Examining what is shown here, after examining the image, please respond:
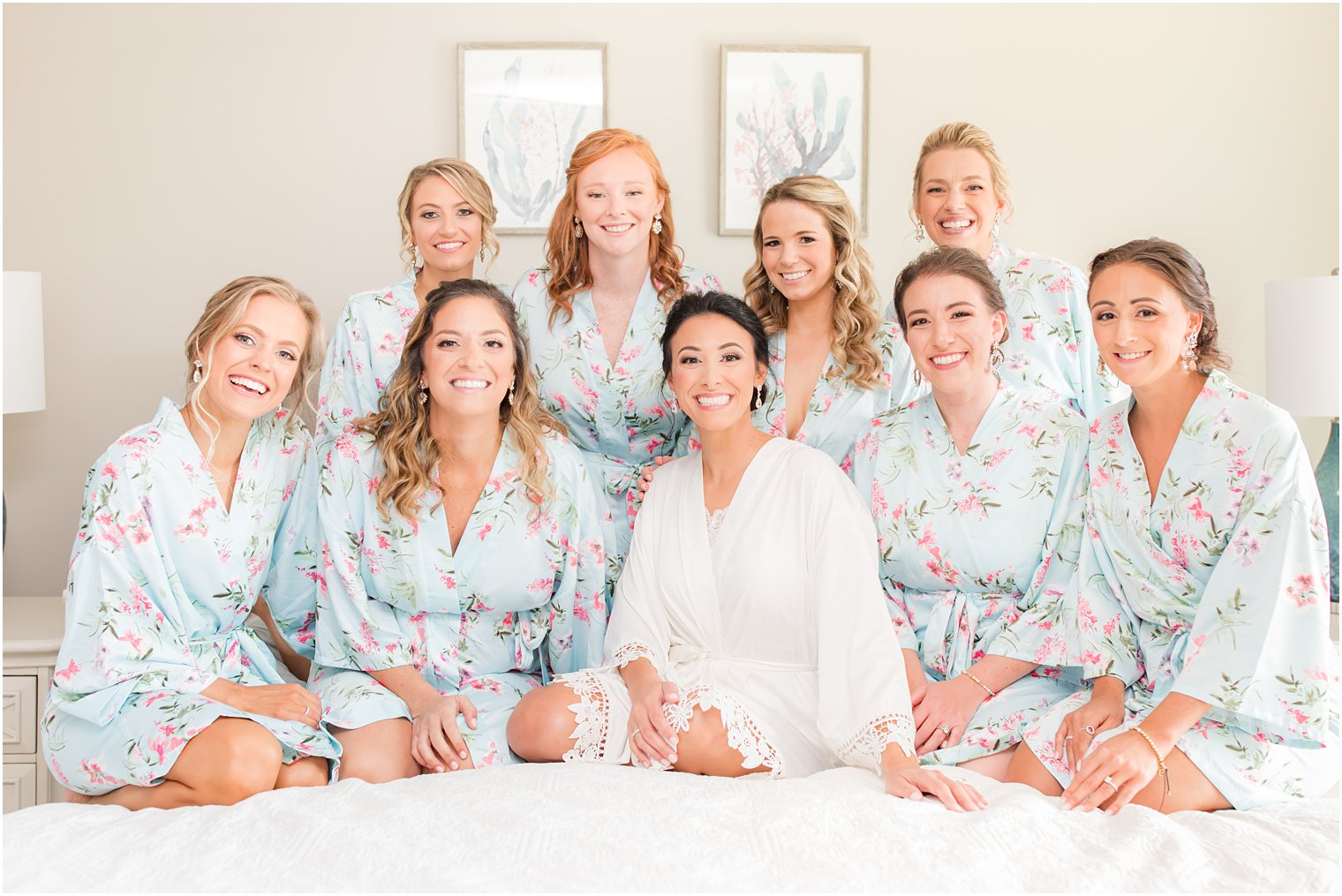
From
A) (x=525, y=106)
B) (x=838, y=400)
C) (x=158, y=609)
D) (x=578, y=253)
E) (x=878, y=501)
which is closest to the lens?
(x=158, y=609)

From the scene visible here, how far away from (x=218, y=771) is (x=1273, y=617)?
192cm

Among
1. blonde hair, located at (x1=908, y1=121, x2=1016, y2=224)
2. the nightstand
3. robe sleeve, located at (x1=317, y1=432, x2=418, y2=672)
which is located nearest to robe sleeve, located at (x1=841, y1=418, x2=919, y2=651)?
blonde hair, located at (x1=908, y1=121, x2=1016, y2=224)

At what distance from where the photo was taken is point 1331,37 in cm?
351

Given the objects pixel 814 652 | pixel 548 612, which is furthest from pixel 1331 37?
pixel 548 612

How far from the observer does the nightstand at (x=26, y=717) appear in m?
2.64

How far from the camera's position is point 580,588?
2379mm

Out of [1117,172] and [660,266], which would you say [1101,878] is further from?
[1117,172]

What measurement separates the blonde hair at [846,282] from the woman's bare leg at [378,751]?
136cm

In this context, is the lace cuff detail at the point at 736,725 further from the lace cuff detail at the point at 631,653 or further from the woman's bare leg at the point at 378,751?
the woman's bare leg at the point at 378,751

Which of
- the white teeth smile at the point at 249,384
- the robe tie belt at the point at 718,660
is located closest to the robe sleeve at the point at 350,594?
the white teeth smile at the point at 249,384

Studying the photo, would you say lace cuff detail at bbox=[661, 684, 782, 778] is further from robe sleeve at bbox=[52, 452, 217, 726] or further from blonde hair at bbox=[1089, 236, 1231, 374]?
blonde hair at bbox=[1089, 236, 1231, 374]

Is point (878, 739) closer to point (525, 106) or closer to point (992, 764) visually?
point (992, 764)

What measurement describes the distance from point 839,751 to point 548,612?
784 millimetres

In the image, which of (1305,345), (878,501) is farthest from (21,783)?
(1305,345)
